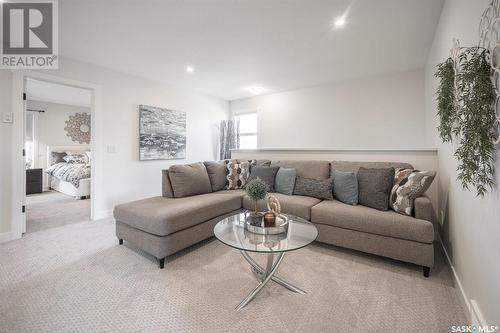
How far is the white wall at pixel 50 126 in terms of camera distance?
6000 millimetres

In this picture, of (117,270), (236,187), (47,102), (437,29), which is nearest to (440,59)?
(437,29)

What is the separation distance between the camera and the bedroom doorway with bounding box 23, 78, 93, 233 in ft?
15.5

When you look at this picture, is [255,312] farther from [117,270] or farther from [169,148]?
[169,148]

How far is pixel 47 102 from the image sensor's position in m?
6.11

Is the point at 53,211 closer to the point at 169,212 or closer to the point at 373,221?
the point at 169,212

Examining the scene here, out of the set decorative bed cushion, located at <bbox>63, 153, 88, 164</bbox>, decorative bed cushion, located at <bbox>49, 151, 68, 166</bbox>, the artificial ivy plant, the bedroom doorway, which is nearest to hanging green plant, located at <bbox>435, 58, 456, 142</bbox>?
the artificial ivy plant

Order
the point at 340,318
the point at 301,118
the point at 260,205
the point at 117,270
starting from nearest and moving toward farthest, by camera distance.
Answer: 1. the point at 340,318
2. the point at 117,270
3. the point at 260,205
4. the point at 301,118

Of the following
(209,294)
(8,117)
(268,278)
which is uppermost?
(8,117)

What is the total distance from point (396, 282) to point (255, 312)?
1205mm

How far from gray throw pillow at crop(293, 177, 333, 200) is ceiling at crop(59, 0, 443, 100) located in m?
1.71

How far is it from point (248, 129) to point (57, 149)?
5.43m

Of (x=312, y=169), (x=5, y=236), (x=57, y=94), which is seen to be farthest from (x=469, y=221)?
(x=57, y=94)

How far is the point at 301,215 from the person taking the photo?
2.54 m

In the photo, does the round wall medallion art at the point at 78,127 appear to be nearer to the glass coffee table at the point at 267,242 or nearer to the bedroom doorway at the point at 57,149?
the bedroom doorway at the point at 57,149
